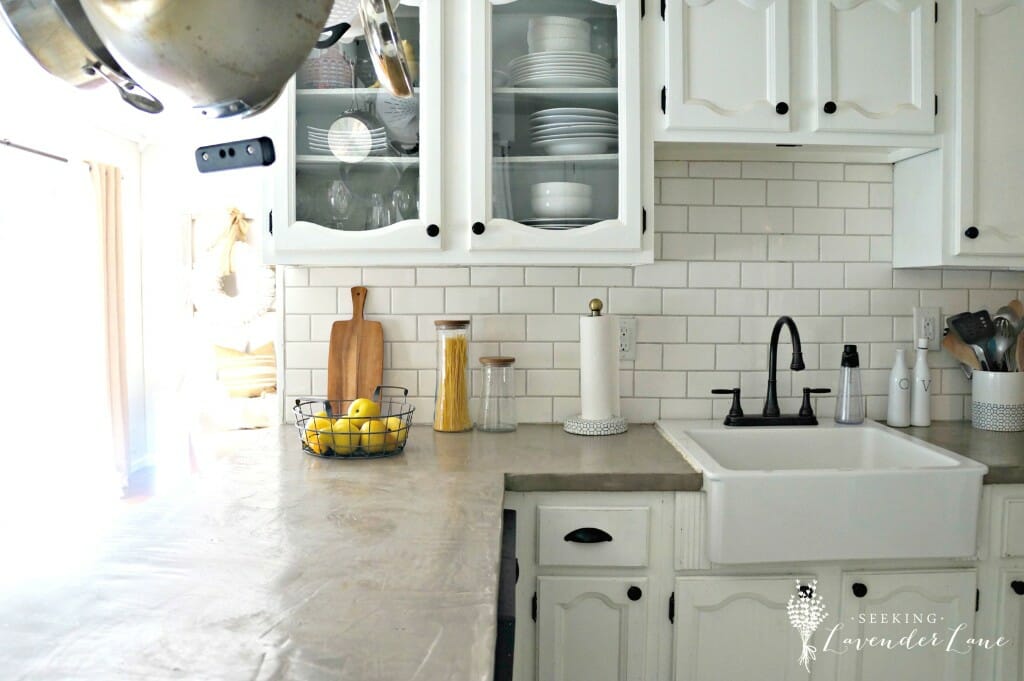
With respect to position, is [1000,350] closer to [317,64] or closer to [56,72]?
[317,64]

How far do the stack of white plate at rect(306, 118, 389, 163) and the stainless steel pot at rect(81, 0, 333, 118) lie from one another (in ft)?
4.33

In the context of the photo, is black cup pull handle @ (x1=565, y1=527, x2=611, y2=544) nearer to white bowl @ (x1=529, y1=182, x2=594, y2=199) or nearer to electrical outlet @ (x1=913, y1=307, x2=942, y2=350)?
white bowl @ (x1=529, y1=182, x2=594, y2=199)

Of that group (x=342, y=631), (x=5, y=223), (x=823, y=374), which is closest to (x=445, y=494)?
(x=342, y=631)

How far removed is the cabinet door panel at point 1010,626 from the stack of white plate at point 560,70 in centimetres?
151

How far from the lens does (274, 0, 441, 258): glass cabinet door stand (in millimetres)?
1999

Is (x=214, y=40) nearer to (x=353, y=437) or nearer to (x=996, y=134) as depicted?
(x=353, y=437)

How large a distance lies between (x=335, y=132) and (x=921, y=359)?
1.74 m

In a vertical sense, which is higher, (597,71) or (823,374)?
(597,71)

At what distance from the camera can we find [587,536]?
177 cm

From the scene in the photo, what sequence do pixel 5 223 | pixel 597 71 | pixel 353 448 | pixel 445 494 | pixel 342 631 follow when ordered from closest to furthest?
1. pixel 342 631
2. pixel 445 494
3. pixel 353 448
4. pixel 597 71
5. pixel 5 223

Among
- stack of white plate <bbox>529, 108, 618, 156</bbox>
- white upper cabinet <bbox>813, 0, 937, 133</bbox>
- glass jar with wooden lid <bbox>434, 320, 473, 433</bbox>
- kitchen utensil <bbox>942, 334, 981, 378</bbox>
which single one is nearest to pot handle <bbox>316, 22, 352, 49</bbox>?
stack of white plate <bbox>529, 108, 618, 156</bbox>

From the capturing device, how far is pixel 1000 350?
2254mm

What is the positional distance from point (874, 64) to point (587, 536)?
1.38 metres

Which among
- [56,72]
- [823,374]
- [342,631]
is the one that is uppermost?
[56,72]
